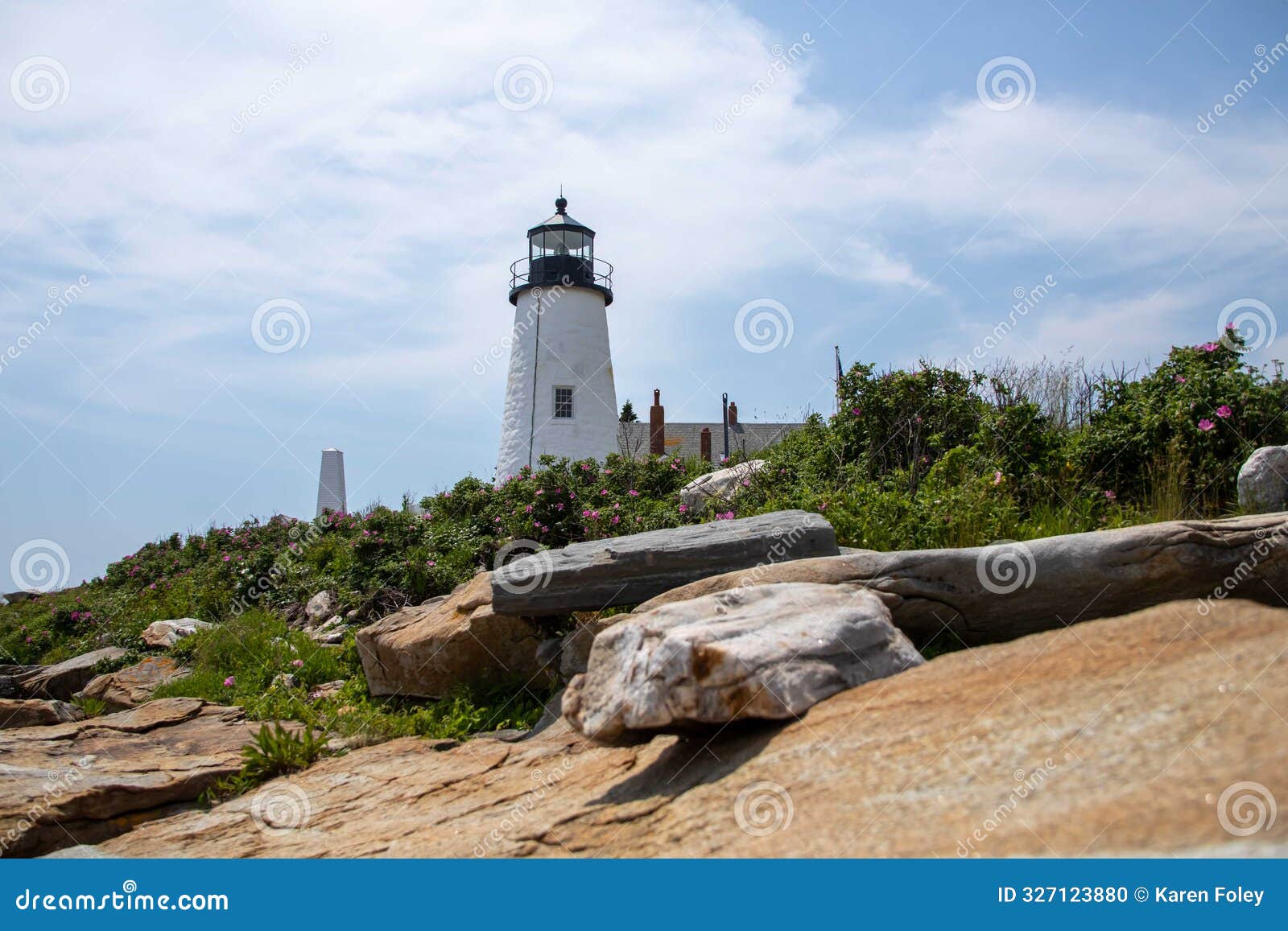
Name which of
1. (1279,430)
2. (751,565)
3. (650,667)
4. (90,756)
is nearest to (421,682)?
(90,756)

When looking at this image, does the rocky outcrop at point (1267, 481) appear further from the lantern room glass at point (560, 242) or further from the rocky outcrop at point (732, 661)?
the lantern room glass at point (560, 242)

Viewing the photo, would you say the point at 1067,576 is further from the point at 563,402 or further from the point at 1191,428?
the point at 563,402

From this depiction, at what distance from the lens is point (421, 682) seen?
8.39 m

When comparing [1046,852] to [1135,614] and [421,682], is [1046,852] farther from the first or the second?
[421,682]

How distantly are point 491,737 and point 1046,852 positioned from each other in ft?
16.0

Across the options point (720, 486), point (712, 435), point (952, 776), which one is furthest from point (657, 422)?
point (952, 776)

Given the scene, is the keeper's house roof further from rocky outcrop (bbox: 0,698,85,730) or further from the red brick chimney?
rocky outcrop (bbox: 0,698,85,730)

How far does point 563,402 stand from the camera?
2189 cm

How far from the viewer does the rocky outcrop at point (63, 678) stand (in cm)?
1196

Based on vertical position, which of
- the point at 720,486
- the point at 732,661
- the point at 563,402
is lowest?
the point at 732,661

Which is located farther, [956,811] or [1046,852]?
[956,811]

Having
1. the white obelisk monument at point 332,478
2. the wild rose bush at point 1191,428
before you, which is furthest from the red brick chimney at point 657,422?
the wild rose bush at point 1191,428

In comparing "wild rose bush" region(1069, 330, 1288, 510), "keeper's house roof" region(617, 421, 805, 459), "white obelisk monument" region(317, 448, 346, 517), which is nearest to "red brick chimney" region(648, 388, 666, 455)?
"keeper's house roof" region(617, 421, 805, 459)

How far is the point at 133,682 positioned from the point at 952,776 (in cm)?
1091
